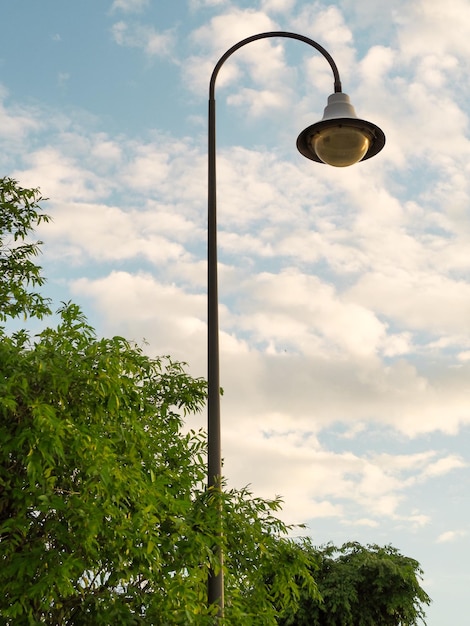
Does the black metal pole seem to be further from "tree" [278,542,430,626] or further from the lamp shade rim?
"tree" [278,542,430,626]

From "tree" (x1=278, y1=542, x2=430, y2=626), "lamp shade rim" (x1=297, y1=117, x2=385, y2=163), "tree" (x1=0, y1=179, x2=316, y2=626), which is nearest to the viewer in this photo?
"tree" (x1=0, y1=179, x2=316, y2=626)

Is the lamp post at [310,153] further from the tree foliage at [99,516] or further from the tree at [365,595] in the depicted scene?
the tree at [365,595]

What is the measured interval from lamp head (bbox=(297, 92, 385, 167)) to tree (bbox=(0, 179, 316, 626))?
3.47 meters

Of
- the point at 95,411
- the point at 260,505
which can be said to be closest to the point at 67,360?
the point at 95,411

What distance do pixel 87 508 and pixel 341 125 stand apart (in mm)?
5476

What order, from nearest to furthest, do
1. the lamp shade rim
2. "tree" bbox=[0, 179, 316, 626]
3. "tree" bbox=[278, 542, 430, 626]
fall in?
"tree" bbox=[0, 179, 316, 626] → the lamp shade rim → "tree" bbox=[278, 542, 430, 626]

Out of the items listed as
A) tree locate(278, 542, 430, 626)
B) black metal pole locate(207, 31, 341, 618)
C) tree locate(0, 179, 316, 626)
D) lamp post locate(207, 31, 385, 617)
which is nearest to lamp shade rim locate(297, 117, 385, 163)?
lamp post locate(207, 31, 385, 617)

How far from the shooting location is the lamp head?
10.4m

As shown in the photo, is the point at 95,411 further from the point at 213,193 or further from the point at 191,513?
the point at 213,193

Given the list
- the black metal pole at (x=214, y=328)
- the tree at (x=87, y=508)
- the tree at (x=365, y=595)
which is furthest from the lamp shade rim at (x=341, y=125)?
the tree at (x=365, y=595)

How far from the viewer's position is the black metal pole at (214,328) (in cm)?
949

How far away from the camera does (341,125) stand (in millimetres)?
10406

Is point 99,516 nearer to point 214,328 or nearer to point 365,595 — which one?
point 214,328

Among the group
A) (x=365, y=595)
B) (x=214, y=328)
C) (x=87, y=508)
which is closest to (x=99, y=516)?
(x=87, y=508)
